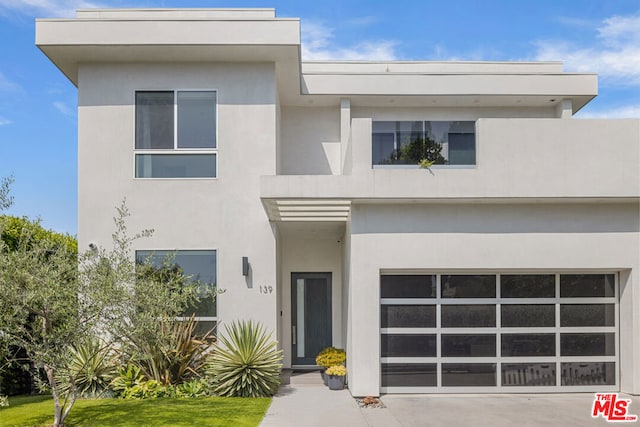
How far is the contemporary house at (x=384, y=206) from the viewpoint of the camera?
36.8ft

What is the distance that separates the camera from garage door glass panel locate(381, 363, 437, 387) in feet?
38.4

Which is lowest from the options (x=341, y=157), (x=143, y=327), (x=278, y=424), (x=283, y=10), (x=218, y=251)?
(x=278, y=424)

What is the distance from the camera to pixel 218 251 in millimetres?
12656

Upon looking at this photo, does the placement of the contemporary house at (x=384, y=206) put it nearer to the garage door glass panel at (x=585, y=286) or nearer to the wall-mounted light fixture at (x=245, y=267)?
the garage door glass panel at (x=585, y=286)

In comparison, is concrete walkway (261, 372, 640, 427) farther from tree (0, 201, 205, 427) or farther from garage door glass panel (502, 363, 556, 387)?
tree (0, 201, 205, 427)

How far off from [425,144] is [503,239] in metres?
2.88

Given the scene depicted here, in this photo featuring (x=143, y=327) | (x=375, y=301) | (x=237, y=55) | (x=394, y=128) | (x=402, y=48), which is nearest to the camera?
(x=143, y=327)

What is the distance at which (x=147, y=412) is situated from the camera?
9852 mm

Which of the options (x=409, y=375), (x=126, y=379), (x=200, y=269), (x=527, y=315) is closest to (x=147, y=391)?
(x=126, y=379)

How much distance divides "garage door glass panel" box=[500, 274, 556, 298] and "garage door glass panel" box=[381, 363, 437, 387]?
2.26 meters

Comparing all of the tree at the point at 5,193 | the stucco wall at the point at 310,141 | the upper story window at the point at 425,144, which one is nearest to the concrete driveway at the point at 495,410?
the upper story window at the point at 425,144

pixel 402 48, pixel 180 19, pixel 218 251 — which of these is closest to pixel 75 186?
pixel 218 251

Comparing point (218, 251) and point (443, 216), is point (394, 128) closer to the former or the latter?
point (443, 216)

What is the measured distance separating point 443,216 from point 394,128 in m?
3.17
